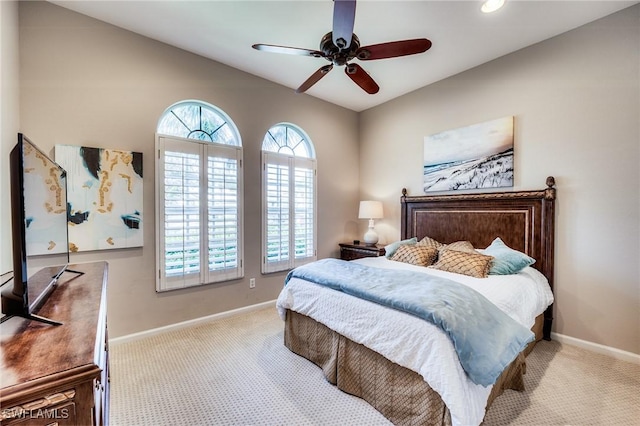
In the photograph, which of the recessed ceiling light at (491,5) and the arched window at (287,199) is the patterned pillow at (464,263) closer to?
the arched window at (287,199)

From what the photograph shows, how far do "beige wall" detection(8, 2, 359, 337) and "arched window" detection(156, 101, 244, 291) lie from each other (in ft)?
0.35

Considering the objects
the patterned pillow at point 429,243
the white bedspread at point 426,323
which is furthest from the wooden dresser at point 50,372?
the patterned pillow at point 429,243

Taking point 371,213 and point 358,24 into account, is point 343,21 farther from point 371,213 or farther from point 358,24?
point 371,213

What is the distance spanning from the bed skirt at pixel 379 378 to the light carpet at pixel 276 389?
0.26 ft

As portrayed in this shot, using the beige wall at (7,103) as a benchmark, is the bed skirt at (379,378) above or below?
below

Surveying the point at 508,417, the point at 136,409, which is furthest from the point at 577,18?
the point at 136,409

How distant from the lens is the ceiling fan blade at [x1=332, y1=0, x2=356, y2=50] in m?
1.59

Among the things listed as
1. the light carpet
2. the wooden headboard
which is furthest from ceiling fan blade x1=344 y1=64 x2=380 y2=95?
the light carpet

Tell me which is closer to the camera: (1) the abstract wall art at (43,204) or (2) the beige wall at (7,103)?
(1) the abstract wall art at (43,204)

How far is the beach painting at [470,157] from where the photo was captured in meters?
3.12

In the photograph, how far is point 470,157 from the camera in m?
3.38

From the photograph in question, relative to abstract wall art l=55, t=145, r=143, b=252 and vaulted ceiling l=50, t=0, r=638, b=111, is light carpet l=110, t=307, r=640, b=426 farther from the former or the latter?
vaulted ceiling l=50, t=0, r=638, b=111

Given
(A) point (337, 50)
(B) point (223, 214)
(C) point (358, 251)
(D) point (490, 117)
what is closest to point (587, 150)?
(D) point (490, 117)

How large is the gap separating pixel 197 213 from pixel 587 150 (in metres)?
4.00
